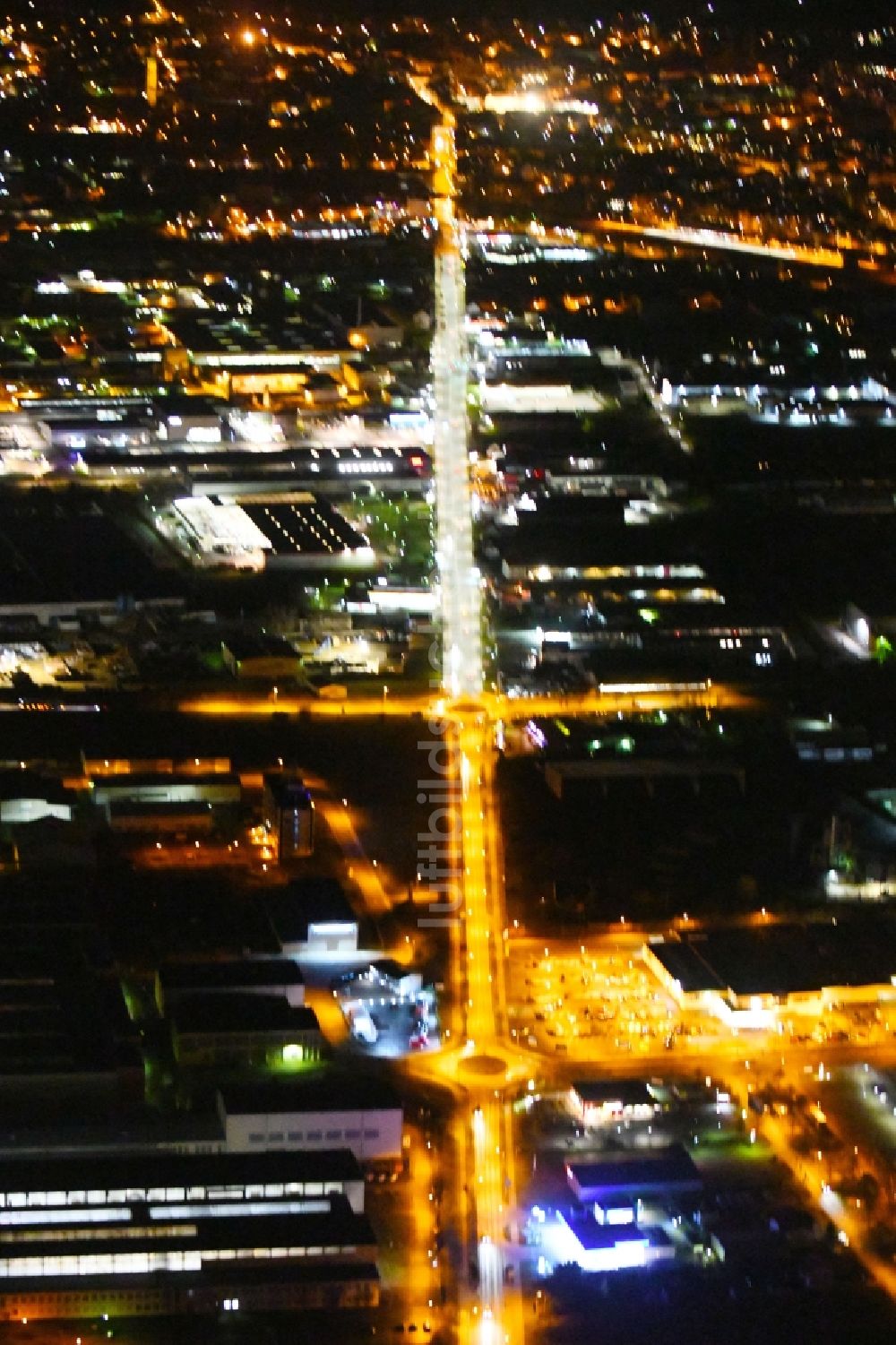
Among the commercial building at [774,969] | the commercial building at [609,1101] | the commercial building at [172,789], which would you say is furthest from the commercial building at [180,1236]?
the commercial building at [172,789]

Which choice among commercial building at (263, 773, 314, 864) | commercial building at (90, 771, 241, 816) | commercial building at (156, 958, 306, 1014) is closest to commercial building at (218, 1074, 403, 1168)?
commercial building at (156, 958, 306, 1014)

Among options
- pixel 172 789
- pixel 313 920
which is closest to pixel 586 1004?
pixel 313 920

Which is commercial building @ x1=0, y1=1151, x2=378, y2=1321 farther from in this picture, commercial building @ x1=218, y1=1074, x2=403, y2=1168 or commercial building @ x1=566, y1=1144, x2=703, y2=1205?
commercial building @ x1=566, y1=1144, x2=703, y2=1205

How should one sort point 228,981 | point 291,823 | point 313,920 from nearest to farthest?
point 228,981 < point 313,920 < point 291,823

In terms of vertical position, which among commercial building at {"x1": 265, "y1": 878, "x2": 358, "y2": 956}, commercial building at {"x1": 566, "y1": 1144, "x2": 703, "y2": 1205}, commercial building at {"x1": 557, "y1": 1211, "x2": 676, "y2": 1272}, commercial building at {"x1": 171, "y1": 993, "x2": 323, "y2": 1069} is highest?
commercial building at {"x1": 265, "y1": 878, "x2": 358, "y2": 956}

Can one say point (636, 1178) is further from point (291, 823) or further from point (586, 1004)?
point (291, 823)

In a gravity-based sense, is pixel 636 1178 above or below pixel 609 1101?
below

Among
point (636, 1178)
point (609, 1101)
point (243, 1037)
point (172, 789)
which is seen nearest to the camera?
point (636, 1178)

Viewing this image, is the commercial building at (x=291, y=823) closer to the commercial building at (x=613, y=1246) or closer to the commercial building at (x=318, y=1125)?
the commercial building at (x=318, y=1125)

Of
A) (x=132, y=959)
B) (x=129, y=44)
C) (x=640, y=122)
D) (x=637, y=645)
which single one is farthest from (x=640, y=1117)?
(x=129, y=44)
